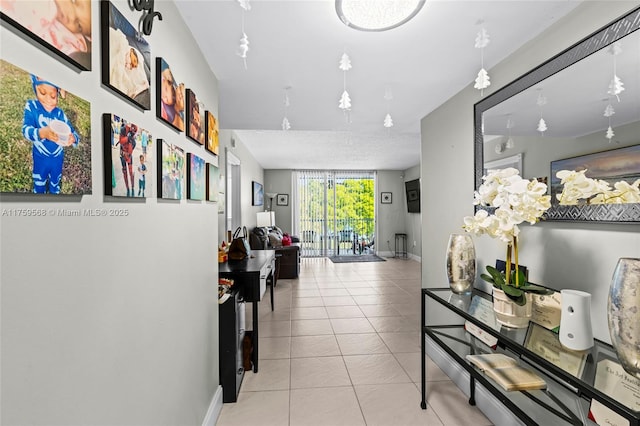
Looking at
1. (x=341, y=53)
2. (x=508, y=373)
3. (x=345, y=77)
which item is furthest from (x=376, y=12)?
(x=508, y=373)

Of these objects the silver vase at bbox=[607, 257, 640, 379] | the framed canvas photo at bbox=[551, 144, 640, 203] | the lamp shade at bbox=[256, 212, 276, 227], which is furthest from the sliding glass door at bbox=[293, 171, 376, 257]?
the silver vase at bbox=[607, 257, 640, 379]

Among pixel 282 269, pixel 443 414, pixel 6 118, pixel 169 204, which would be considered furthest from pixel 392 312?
pixel 6 118

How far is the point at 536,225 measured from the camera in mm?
1635

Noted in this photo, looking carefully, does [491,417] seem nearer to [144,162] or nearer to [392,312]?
[392,312]

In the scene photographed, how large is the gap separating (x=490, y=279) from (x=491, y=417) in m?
1.07

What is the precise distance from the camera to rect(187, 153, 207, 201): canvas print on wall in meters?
1.56

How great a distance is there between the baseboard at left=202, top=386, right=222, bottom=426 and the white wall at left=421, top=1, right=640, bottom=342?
1.92 meters

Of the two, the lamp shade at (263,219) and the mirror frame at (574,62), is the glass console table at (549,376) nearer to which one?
the mirror frame at (574,62)

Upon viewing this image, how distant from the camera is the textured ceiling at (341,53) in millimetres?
1384

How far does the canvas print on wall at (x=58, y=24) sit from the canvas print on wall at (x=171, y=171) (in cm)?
48

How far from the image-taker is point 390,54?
1751 millimetres

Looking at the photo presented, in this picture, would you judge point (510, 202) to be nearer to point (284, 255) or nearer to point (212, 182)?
point (212, 182)

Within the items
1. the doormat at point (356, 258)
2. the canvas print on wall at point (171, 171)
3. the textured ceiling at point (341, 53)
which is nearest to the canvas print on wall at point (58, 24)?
the canvas print on wall at point (171, 171)

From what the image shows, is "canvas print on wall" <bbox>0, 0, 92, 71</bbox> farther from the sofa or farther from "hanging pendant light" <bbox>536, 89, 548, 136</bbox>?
the sofa
